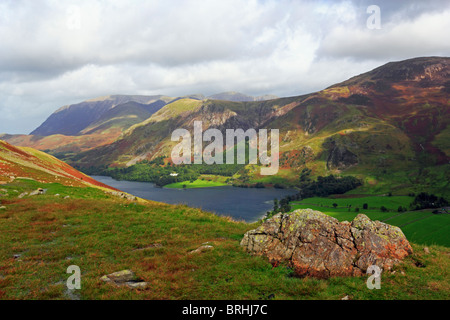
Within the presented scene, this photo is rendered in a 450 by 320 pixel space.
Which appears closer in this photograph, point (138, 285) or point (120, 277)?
point (138, 285)

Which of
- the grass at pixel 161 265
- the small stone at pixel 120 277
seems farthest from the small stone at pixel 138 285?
the small stone at pixel 120 277

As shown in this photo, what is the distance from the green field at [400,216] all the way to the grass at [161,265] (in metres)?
55.3

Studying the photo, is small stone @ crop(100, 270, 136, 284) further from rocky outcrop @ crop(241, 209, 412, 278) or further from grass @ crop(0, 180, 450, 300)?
rocky outcrop @ crop(241, 209, 412, 278)

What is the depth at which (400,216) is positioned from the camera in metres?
128

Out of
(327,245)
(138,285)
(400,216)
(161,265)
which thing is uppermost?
(327,245)

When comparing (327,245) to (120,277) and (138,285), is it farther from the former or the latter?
(120,277)

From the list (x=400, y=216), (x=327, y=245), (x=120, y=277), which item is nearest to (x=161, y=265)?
(x=120, y=277)

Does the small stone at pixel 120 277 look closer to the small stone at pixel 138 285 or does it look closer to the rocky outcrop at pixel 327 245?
the small stone at pixel 138 285

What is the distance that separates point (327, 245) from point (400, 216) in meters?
142

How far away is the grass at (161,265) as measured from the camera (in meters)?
11.9

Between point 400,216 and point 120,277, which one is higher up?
point 120,277

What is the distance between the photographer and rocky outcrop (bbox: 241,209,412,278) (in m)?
14.5

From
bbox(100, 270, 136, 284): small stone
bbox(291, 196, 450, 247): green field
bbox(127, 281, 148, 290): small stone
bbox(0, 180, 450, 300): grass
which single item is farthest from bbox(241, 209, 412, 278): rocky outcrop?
bbox(291, 196, 450, 247): green field

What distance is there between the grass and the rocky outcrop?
830 millimetres
